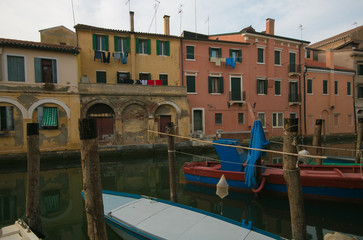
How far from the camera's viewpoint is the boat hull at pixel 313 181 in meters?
6.86

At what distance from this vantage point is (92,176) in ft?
11.4

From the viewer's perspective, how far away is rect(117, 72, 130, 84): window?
1739 centimetres

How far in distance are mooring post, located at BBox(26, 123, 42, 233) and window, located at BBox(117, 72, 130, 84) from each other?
1250 cm

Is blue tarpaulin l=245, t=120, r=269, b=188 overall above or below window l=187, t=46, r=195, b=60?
below

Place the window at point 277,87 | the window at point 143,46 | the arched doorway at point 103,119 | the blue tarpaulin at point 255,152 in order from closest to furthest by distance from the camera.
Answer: the blue tarpaulin at point 255,152, the arched doorway at point 103,119, the window at point 143,46, the window at point 277,87

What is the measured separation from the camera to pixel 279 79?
73.7 feet

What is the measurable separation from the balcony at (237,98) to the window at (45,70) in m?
14.7

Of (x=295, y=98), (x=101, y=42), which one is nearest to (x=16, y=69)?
(x=101, y=42)

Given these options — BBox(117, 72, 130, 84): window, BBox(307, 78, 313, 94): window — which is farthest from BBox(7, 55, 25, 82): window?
BBox(307, 78, 313, 94): window

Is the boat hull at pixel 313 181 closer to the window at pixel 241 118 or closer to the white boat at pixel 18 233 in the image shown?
the white boat at pixel 18 233

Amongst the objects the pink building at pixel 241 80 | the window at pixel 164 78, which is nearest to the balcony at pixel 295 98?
the pink building at pixel 241 80

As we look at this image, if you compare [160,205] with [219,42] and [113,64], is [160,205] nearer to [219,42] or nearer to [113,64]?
[113,64]

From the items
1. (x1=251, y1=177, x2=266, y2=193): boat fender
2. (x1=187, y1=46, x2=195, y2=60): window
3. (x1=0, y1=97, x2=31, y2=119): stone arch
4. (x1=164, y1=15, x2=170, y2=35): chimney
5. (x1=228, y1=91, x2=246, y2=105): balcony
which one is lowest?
(x1=251, y1=177, x2=266, y2=193): boat fender

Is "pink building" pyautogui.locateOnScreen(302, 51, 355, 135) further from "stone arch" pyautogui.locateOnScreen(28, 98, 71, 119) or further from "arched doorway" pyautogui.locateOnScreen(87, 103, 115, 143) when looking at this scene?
"stone arch" pyautogui.locateOnScreen(28, 98, 71, 119)
